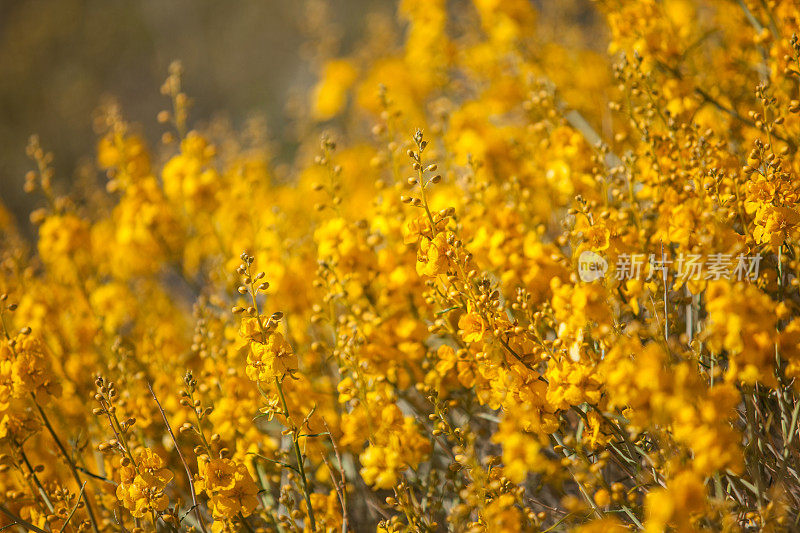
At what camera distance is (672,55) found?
54.7 inches

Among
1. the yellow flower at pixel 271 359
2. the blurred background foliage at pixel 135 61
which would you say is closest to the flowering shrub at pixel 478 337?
the yellow flower at pixel 271 359

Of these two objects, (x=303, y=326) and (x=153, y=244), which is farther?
(x=153, y=244)

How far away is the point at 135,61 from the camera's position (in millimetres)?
6672

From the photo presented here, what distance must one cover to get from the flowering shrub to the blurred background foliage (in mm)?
4266

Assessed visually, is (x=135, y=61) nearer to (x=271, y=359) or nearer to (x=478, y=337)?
(x=271, y=359)

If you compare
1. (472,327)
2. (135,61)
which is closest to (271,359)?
(472,327)

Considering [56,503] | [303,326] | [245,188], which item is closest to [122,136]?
[245,188]

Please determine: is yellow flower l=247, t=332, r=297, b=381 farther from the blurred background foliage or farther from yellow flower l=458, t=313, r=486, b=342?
the blurred background foliage

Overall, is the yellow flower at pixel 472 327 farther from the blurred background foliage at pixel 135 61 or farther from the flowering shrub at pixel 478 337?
the blurred background foliage at pixel 135 61

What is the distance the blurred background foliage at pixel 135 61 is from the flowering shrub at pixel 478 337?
14.0ft

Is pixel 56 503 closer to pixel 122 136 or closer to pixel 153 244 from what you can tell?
pixel 153 244

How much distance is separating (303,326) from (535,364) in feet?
2.75

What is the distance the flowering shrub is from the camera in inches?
33.4

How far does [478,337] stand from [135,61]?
22.8 feet
